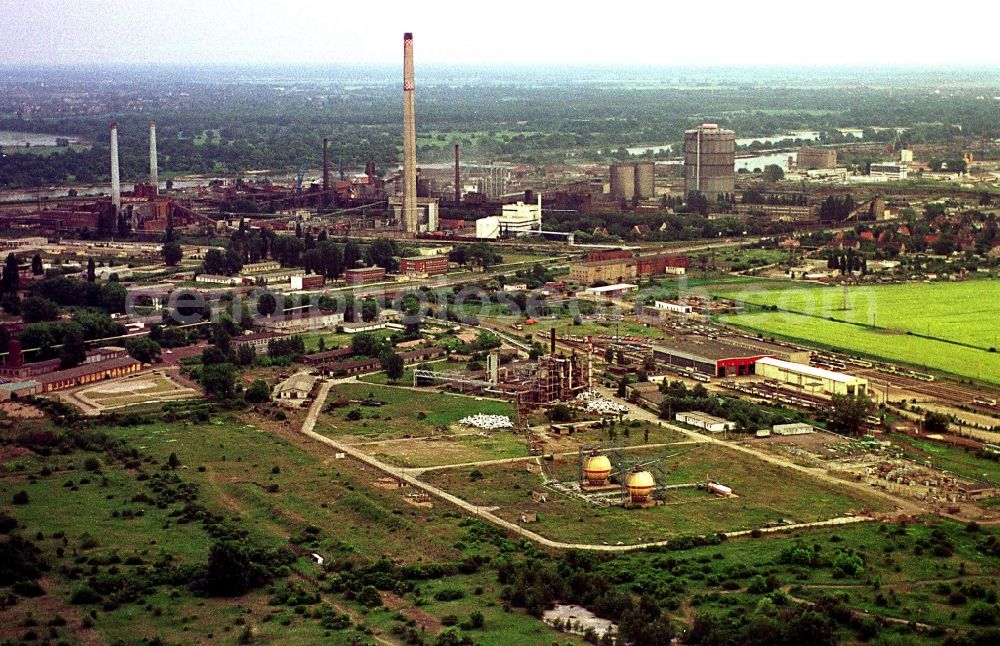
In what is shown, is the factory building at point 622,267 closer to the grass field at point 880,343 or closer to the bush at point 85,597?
the grass field at point 880,343

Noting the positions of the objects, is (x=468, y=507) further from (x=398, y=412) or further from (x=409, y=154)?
(x=409, y=154)

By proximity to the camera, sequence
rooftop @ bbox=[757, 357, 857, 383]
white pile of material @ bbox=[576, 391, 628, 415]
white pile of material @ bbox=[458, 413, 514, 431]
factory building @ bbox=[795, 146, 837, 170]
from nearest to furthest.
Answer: white pile of material @ bbox=[458, 413, 514, 431], white pile of material @ bbox=[576, 391, 628, 415], rooftop @ bbox=[757, 357, 857, 383], factory building @ bbox=[795, 146, 837, 170]

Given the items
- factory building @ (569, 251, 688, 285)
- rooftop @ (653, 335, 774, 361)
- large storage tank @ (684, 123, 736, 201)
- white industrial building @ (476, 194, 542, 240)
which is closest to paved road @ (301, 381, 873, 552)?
rooftop @ (653, 335, 774, 361)

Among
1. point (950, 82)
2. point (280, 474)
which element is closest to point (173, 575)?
point (280, 474)

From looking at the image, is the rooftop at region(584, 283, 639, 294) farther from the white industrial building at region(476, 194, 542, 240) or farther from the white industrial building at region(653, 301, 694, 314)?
the white industrial building at region(476, 194, 542, 240)

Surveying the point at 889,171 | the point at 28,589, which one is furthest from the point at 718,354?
the point at 889,171
